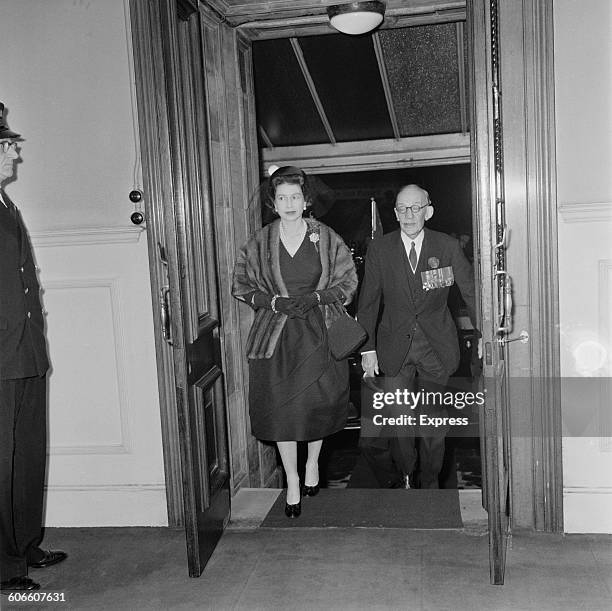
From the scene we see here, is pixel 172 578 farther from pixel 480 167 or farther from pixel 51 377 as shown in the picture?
pixel 480 167

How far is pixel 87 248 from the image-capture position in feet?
10.2

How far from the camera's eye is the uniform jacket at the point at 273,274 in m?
3.36

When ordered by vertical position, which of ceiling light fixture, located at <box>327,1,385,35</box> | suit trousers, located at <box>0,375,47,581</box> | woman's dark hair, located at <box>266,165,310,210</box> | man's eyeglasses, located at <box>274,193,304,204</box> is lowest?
suit trousers, located at <box>0,375,47,581</box>

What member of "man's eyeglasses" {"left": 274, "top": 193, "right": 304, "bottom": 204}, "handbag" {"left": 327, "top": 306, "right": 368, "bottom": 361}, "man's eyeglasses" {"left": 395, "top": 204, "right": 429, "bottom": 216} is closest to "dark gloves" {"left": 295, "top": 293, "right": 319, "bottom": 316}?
"handbag" {"left": 327, "top": 306, "right": 368, "bottom": 361}

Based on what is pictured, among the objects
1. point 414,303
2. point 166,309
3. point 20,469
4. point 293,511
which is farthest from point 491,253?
point 20,469

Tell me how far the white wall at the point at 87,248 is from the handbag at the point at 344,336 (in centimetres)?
81

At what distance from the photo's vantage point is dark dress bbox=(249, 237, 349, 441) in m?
3.37

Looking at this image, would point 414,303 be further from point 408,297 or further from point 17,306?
point 17,306

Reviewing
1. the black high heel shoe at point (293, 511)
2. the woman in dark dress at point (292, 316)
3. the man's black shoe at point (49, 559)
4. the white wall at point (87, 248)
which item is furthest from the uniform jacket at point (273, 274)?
the man's black shoe at point (49, 559)

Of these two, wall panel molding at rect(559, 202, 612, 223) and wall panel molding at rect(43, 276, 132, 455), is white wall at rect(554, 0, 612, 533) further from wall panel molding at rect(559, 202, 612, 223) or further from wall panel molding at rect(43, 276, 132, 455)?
wall panel molding at rect(43, 276, 132, 455)

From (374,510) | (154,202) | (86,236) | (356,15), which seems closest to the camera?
(154,202)

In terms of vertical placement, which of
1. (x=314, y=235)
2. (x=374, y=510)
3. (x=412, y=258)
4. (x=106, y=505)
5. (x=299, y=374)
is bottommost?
(x=374, y=510)

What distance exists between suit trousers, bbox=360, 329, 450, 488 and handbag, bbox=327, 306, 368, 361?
440mm

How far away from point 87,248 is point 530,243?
1.80m
